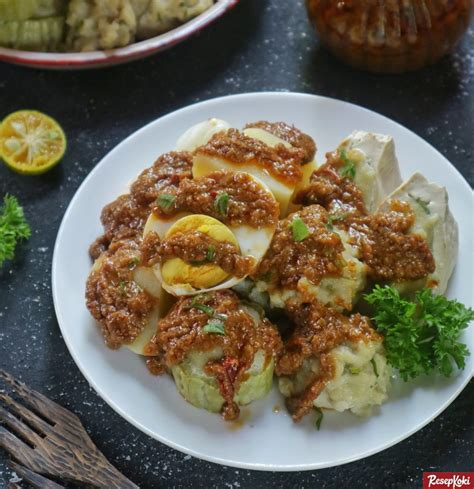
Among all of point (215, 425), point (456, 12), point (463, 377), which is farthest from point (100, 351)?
point (456, 12)

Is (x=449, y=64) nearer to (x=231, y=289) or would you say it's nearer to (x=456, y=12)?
(x=456, y=12)

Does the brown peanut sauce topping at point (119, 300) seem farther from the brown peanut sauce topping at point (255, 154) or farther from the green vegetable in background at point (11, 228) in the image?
the green vegetable in background at point (11, 228)

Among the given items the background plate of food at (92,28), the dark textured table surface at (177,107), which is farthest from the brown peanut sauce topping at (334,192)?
the background plate of food at (92,28)

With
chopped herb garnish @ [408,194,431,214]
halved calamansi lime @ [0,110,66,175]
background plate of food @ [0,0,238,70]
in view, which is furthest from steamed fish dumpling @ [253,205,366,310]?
background plate of food @ [0,0,238,70]

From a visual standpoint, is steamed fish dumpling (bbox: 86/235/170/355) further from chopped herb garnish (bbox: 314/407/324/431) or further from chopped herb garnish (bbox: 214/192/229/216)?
chopped herb garnish (bbox: 314/407/324/431)

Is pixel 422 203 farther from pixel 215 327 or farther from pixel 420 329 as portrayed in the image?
pixel 215 327
